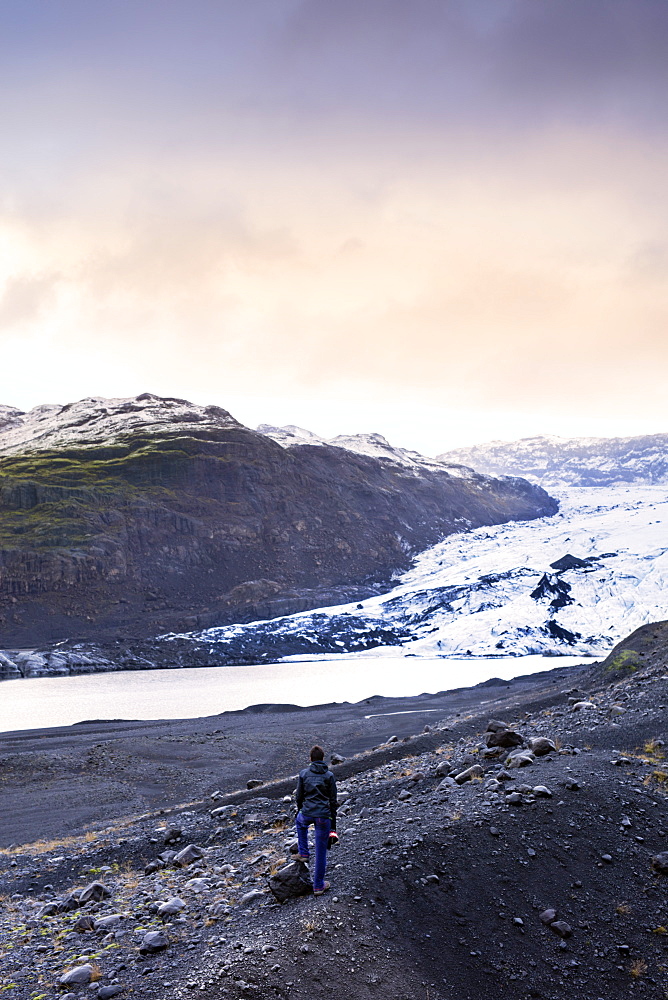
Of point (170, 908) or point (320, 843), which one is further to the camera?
point (170, 908)

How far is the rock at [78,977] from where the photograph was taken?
7902mm

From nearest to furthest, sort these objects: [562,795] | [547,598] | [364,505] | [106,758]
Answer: [562,795]
[106,758]
[547,598]
[364,505]

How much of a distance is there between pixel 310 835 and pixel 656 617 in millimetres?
67477

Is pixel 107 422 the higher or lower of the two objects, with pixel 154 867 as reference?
higher

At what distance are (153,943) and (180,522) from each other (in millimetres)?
99175

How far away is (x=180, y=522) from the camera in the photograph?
4149 inches

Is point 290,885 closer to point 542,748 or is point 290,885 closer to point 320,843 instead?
point 320,843

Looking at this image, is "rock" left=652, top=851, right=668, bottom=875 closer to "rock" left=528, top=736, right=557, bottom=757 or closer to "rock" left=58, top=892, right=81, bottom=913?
"rock" left=528, top=736, right=557, bottom=757

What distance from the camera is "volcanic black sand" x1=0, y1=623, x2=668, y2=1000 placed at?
7.85 m

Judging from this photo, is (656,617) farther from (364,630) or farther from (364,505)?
(364,505)

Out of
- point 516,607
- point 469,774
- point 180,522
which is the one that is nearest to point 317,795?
point 469,774

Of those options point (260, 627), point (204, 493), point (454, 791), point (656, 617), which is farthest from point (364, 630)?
point (454, 791)

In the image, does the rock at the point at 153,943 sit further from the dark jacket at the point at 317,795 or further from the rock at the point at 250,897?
the dark jacket at the point at 317,795

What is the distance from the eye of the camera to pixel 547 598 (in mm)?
78562
